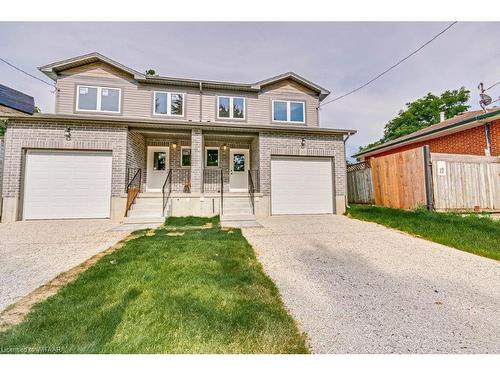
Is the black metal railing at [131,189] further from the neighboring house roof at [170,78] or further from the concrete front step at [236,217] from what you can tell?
the neighboring house roof at [170,78]

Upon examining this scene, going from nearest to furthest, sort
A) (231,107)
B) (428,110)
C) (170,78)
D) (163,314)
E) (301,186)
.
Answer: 1. (163,314)
2. (301,186)
3. (170,78)
4. (231,107)
5. (428,110)

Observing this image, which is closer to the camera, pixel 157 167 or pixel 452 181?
pixel 452 181

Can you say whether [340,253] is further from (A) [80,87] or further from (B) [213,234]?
(A) [80,87]

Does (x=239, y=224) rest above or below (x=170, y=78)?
below

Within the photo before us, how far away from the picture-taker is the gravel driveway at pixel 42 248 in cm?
291

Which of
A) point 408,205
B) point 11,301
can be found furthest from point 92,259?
point 408,205

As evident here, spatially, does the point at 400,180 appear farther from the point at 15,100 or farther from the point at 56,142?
the point at 15,100

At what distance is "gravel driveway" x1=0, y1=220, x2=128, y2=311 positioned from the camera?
291 centimetres

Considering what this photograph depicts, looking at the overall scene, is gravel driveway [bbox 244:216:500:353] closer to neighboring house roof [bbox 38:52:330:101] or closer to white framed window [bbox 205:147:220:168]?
white framed window [bbox 205:147:220:168]

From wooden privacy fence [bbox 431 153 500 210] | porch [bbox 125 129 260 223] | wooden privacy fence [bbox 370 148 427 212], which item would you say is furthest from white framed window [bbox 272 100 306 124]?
wooden privacy fence [bbox 431 153 500 210]

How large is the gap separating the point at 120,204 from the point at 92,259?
4677 mm

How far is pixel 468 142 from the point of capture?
10.1m

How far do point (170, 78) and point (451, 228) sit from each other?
11.9 meters

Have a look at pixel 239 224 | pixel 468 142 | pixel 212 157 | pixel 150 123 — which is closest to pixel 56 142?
pixel 150 123
